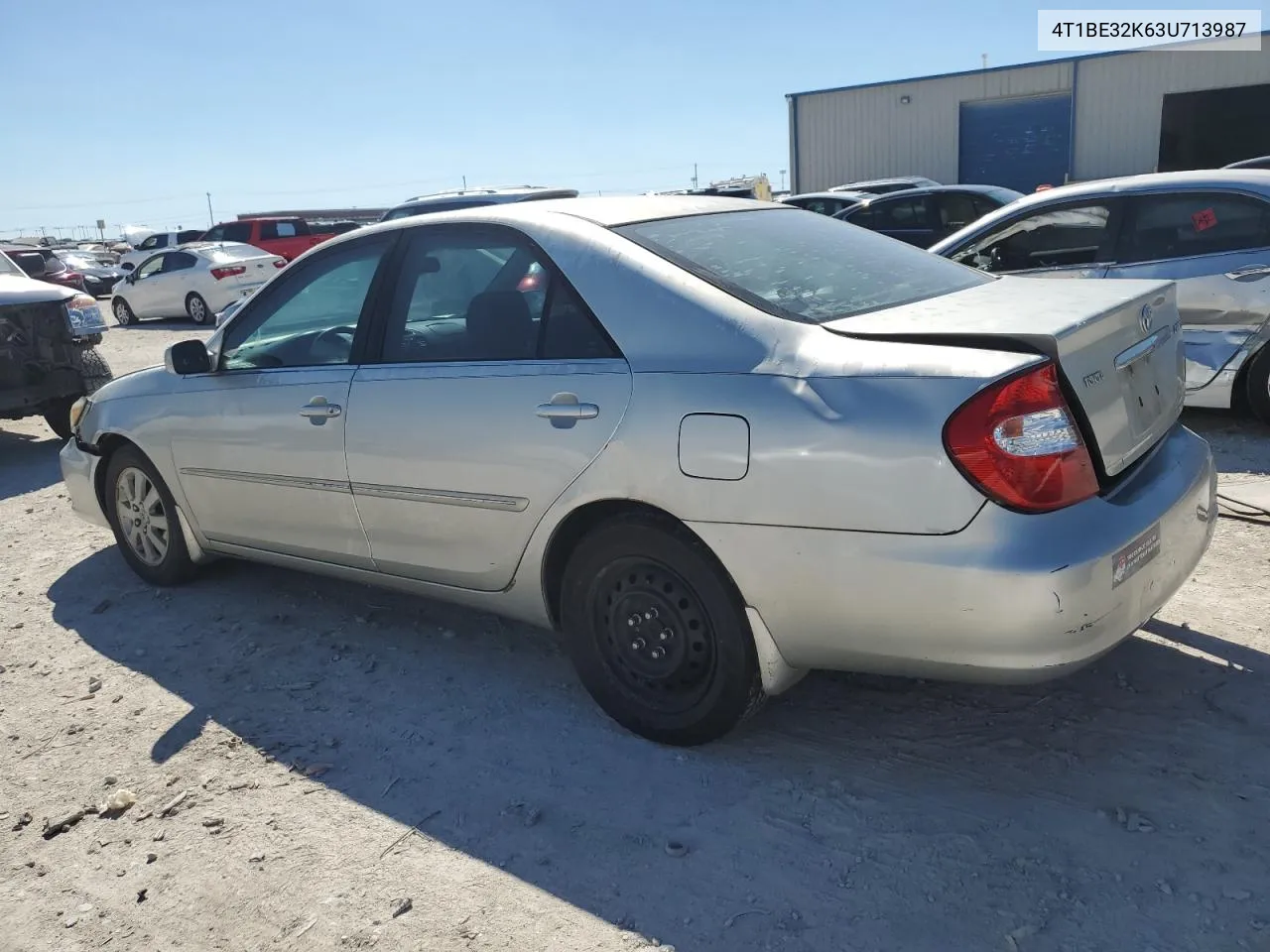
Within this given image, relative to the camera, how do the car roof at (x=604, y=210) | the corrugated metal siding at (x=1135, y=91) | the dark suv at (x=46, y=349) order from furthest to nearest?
the corrugated metal siding at (x=1135, y=91) < the dark suv at (x=46, y=349) < the car roof at (x=604, y=210)

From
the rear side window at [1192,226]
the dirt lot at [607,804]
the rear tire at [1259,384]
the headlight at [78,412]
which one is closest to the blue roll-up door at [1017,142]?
the rear side window at [1192,226]

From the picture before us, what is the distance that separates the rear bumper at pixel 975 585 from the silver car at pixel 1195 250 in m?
3.67

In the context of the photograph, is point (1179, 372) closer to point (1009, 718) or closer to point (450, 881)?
point (1009, 718)

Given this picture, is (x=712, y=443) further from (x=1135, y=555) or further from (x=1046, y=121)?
(x=1046, y=121)

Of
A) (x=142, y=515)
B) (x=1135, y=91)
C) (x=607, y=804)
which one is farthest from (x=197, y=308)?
(x=1135, y=91)

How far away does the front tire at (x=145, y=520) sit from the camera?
4668 mm

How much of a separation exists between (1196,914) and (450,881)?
5.79 ft

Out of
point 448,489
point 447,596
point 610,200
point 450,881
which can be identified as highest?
point 610,200

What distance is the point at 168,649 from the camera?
13.9ft

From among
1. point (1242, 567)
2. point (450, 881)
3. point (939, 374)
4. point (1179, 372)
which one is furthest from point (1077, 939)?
point (1242, 567)

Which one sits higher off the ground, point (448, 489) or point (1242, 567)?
point (448, 489)

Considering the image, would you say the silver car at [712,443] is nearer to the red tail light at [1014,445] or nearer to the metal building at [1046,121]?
the red tail light at [1014,445]

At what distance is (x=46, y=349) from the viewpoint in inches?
315

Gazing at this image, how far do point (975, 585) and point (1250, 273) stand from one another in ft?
15.2
